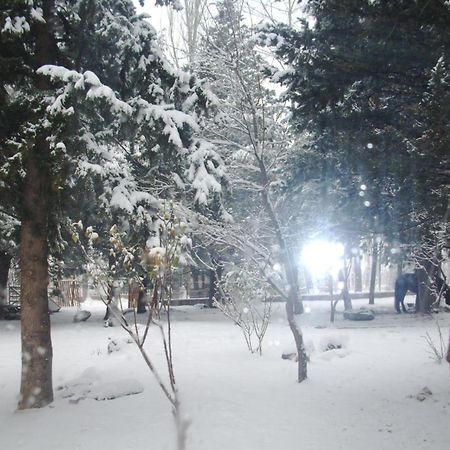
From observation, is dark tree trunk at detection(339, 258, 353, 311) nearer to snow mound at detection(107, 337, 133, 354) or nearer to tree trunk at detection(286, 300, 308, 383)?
snow mound at detection(107, 337, 133, 354)

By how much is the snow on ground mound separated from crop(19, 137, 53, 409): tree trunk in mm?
628

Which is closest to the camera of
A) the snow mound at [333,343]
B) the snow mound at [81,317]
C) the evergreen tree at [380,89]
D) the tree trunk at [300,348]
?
the evergreen tree at [380,89]

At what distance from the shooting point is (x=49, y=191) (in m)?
6.28

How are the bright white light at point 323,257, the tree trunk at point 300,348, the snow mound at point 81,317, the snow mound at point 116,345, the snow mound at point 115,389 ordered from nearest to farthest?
1. the snow mound at point 115,389
2. the tree trunk at point 300,348
3. the snow mound at point 116,345
4. the bright white light at point 323,257
5. the snow mound at point 81,317

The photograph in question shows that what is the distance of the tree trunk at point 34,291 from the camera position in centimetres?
652

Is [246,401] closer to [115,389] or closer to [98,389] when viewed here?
[115,389]

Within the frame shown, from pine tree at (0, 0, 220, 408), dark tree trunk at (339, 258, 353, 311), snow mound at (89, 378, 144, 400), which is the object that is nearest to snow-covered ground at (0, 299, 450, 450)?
snow mound at (89, 378, 144, 400)

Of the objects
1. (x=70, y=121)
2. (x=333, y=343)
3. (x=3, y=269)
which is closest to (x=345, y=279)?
(x=333, y=343)

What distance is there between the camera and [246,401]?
667 cm

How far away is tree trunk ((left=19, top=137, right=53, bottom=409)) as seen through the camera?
6.52 m

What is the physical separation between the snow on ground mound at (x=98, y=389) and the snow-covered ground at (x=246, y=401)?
2cm

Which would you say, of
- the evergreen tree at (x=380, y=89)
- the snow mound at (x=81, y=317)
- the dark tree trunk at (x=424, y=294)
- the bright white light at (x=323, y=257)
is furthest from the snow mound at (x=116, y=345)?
the dark tree trunk at (x=424, y=294)

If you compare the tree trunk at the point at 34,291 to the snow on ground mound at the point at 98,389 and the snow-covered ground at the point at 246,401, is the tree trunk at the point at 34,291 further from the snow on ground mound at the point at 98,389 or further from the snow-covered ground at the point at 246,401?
the snow on ground mound at the point at 98,389

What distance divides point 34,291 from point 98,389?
200 cm
